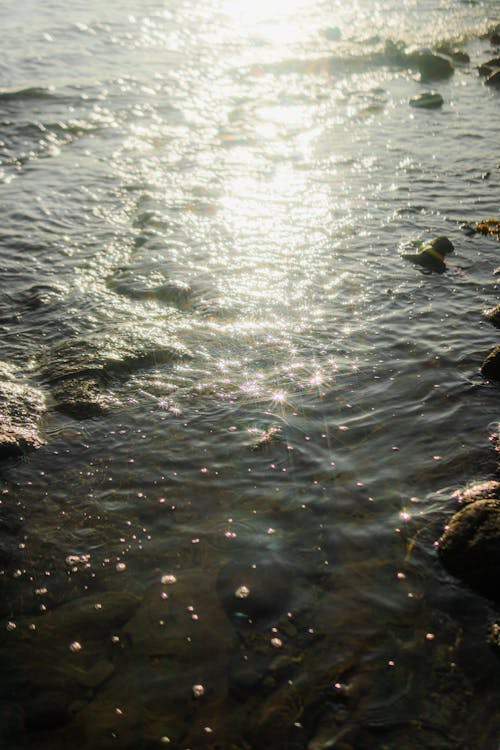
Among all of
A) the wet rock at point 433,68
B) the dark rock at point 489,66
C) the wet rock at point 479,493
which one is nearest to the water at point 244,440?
the wet rock at point 479,493

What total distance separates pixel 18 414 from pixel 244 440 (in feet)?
7.01

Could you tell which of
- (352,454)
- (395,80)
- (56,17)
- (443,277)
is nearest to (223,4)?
(56,17)

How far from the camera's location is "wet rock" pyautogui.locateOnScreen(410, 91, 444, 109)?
1627cm

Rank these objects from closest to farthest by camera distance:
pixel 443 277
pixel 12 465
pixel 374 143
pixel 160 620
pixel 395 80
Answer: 1. pixel 160 620
2. pixel 12 465
3. pixel 443 277
4. pixel 374 143
5. pixel 395 80

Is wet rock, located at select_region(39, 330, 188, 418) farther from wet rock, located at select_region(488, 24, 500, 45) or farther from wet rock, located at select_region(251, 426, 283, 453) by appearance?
wet rock, located at select_region(488, 24, 500, 45)

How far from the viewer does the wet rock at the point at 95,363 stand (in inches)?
253

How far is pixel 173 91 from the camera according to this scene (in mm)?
18016

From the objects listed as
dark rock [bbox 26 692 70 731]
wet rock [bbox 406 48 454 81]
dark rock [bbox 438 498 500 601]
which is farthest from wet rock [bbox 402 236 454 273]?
wet rock [bbox 406 48 454 81]

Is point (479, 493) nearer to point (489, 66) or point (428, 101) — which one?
point (428, 101)

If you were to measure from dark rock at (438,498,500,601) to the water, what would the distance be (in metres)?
0.14

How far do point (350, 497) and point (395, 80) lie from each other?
17.5 m

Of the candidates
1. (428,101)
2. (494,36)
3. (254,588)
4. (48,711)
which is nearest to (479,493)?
(254,588)

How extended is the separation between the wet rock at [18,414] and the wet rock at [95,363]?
0.71 feet

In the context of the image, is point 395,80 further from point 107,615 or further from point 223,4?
point 107,615
